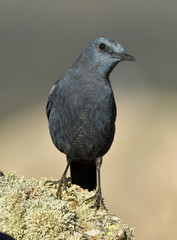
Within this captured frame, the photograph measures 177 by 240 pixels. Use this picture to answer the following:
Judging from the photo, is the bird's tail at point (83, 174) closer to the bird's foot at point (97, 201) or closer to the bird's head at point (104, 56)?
the bird's foot at point (97, 201)

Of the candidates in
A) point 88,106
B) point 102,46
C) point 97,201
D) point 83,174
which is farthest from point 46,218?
point 102,46

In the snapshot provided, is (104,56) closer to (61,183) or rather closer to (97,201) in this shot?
(61,183)

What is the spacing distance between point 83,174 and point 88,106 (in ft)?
3.70

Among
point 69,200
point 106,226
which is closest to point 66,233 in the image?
point 106,226

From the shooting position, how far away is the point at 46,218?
13.2 ft

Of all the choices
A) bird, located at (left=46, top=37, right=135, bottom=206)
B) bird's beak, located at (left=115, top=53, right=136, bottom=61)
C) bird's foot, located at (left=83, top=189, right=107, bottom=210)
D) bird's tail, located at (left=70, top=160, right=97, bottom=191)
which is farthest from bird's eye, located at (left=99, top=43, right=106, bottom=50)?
bird's foot, located at (left=83, top=189, right=107, bottom=210)

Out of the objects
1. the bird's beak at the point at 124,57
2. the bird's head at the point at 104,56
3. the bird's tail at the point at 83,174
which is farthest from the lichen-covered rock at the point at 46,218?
the bird's beak at the point at 124,57

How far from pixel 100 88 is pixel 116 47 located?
1.67 ft

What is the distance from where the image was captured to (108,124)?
5.31 metres

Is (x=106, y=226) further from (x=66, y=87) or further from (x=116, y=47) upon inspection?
(x=116, y=47)

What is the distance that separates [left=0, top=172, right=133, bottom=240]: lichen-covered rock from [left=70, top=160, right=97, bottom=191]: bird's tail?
3.39 ft

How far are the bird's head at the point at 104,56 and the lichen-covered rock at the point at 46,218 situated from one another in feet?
5.04

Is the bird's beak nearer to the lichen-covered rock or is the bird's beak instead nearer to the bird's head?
the bird's head

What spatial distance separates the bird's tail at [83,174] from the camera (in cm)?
590
